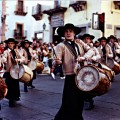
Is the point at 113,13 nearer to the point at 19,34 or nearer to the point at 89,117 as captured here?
the point at 89,117

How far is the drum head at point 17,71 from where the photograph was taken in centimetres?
843

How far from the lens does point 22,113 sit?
7.25 m

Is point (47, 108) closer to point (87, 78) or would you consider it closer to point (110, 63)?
point (87, 78)

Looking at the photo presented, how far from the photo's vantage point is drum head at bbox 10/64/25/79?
843 cm

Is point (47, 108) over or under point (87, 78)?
under

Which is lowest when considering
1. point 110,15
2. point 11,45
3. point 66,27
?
point 11,45

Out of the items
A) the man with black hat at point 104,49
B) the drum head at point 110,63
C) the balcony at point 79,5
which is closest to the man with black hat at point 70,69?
the drum head at point 110,63

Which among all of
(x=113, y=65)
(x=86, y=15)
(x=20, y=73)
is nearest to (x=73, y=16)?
(x=86, y=15)

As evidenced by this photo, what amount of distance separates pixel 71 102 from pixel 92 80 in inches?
18.1

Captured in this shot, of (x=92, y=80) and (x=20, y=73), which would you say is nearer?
(x=92, y=80)

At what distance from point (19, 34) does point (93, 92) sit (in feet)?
116

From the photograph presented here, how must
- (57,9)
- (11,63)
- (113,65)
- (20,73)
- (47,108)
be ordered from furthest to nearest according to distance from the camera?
(57,9) → (113,65) → (20,73) → (11,63) → (47,108)

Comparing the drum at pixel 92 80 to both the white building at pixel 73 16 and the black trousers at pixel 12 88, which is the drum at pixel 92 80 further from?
the white building at pixel 73 16

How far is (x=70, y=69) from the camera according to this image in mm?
5586
